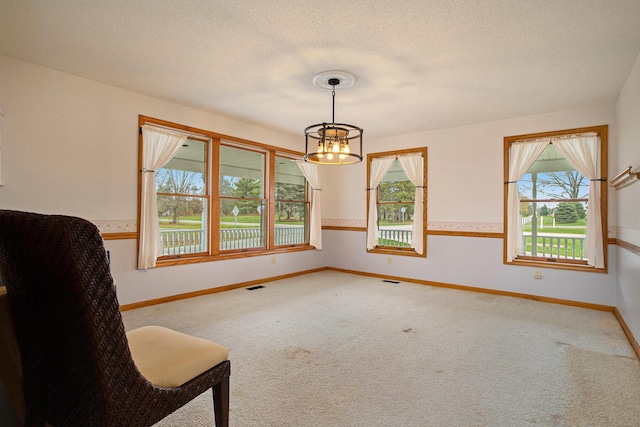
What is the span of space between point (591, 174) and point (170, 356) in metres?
4.85

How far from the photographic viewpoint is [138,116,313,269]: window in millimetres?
3924

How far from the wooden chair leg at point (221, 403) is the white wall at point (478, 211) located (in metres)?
4.30

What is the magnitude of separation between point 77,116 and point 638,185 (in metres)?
5.26

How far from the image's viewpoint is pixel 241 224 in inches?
203

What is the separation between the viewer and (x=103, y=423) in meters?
1.02

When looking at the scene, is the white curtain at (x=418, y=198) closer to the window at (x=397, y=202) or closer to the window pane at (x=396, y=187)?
the window at (x=397, y=202)

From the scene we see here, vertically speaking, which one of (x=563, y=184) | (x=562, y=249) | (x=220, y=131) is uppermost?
(x=220, y=131)

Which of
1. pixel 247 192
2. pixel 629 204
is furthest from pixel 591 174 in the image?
pixel 247 192

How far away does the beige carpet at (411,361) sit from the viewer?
→ 6.07ft

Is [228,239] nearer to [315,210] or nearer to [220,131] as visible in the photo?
[220,131]

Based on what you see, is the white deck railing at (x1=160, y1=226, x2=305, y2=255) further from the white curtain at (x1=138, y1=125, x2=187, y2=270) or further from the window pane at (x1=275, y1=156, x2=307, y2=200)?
the window pane at (x1=275, y1=156, x2=307, y2=200)

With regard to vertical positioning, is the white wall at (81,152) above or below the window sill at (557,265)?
above

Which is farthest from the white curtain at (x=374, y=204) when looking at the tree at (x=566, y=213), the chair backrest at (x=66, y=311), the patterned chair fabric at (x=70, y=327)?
the chair backrest at (x=66, y=311)

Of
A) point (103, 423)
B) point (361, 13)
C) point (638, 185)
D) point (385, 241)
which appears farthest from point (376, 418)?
point (385, 241)
